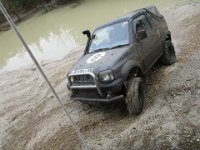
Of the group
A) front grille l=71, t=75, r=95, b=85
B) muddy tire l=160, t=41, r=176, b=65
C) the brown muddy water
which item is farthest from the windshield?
the brown muddy water

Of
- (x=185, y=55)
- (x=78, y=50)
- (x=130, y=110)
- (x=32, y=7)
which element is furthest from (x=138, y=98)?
(x=32, y=7)

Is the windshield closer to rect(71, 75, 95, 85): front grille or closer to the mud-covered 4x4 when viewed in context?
the mud-covered 4x4

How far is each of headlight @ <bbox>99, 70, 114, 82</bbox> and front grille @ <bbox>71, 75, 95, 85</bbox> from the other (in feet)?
0.81

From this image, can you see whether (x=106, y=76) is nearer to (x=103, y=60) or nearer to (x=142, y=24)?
(x=103, y=60)

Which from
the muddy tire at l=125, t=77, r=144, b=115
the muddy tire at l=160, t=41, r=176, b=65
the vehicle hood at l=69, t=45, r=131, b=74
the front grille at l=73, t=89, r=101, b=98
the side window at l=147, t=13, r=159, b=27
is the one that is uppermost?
the vehicle hood at l=69, t=45, r=131, b=74

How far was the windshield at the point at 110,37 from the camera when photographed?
7520 millimetres

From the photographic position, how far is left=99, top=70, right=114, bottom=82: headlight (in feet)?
21.2

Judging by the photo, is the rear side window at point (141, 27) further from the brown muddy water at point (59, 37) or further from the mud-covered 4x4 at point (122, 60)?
the brown muddy water at point (59, 37)

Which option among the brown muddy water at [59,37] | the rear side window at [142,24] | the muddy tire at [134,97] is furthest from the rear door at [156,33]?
the brown muddy water at [59,37]

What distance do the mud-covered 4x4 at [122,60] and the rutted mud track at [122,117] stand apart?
1.51 ft

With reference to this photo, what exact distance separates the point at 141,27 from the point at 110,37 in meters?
0.84

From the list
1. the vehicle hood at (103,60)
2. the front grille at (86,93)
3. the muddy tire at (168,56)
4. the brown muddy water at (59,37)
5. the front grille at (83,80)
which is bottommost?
the brown muddy water at (59,37)

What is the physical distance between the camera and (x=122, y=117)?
22.6 feet

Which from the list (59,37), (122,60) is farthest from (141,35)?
(59,37)
